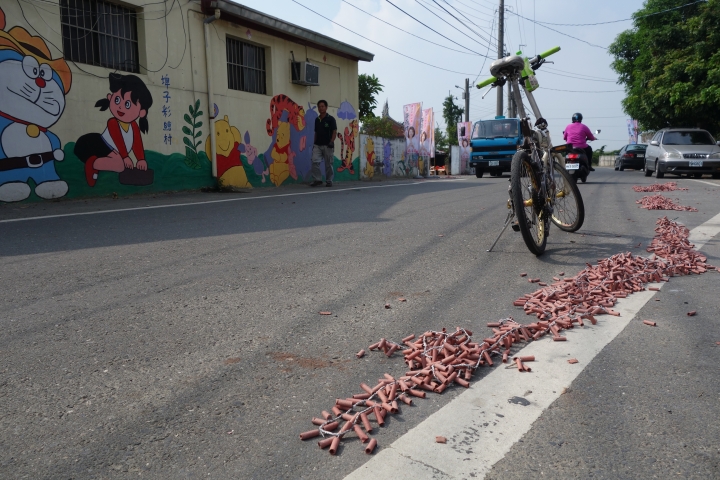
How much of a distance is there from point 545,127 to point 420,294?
2.48 m

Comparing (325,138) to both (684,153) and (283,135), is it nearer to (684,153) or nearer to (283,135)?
(283,135)

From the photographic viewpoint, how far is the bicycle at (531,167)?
201 inches

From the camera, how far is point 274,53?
1728 cm

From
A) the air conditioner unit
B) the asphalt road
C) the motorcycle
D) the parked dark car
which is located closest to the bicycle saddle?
the asphalt road

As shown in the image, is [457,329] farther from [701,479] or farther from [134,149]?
[134,149]

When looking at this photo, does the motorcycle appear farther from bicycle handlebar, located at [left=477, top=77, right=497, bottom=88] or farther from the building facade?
the building facade

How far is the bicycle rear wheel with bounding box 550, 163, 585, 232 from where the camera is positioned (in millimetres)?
5867

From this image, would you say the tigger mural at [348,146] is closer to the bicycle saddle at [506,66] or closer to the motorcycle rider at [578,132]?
the motorcycle rider at [578,132]

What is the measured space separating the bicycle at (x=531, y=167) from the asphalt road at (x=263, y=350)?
29 cm

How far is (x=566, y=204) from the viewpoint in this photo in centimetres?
630

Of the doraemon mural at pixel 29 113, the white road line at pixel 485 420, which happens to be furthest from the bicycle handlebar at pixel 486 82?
the doraemon mural at pixel 29 113

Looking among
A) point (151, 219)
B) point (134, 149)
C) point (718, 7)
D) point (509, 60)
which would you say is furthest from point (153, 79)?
point (718, 7)

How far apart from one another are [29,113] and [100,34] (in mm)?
2659

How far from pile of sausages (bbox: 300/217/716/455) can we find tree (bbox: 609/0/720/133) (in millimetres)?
23676
